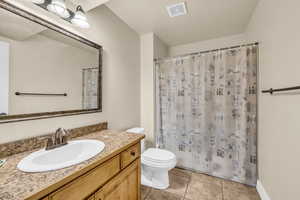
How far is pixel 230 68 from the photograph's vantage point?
1763mm

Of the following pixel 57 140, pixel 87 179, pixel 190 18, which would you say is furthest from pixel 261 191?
pixel 190 18

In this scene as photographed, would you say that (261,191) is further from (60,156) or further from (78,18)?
(78,18)

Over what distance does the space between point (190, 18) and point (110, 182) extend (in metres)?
2.21

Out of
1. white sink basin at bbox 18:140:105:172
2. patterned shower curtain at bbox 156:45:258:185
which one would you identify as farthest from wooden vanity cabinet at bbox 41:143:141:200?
patterned shower curtain at bbox 156:45:258:185

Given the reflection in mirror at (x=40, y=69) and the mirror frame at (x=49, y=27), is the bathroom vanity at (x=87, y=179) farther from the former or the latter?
the reflection in mirror at (x=40, y=69)

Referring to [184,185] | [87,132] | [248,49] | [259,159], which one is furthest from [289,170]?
[87,132]

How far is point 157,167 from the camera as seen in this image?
1539 millimetres

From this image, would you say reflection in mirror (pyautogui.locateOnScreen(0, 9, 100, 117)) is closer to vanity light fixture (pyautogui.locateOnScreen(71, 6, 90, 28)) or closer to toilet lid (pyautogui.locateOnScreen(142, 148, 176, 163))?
vanity light fixture (pyautogui.locateOnScreen(71, 6, 90, 28))

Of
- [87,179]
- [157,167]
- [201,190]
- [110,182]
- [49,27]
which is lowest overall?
[201,190]

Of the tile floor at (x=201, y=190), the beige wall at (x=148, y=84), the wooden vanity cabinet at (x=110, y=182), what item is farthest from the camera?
the beige wall at (x=148, y=84)

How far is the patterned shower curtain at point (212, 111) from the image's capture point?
1664 mm

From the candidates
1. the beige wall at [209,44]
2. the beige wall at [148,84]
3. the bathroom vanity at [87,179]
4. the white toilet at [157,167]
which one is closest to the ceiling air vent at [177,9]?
the beige wall at [148,84]

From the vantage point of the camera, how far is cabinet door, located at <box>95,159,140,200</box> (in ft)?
2.77

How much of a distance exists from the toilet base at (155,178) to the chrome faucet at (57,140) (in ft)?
3.51
